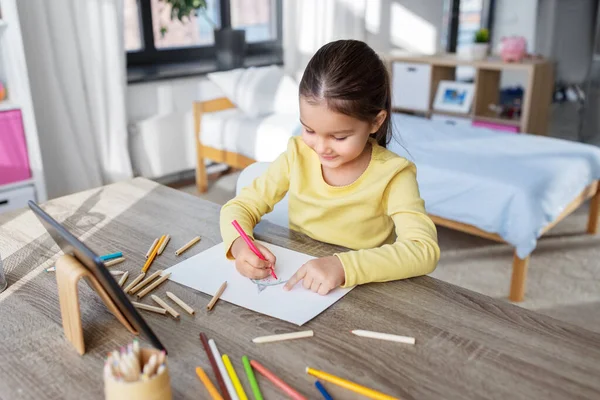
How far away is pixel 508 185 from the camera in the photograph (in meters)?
2.05

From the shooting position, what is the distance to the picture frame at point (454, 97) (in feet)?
12.8

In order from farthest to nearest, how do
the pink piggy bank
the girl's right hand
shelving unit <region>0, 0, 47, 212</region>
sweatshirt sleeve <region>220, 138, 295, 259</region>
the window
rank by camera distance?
the pink piggy bank → the window → shelving unit <region>0, 0, 47, 212</region> → sweatshirt sleeve <region>220, 138, 295, 259</region> → the girl's right hand

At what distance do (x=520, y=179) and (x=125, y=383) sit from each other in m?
1.86

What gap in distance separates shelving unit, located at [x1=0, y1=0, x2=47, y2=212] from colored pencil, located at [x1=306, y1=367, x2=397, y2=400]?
6.79 feet

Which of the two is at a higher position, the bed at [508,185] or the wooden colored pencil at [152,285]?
the wooden colored pencil at [152,285]

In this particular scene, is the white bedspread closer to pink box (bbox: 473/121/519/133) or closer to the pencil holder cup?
pink box (bbox: 473/121/519/133)

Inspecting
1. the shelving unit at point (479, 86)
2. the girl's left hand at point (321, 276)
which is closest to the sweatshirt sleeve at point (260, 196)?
the girl's left hand at point (321, 276)

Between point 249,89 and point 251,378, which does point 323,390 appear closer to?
point 251,378

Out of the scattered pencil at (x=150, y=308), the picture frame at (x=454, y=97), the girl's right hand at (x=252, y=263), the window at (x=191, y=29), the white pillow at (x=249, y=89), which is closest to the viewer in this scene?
the scattered pencil at (x=150, y=308)

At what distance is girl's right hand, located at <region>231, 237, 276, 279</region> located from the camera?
937 mm

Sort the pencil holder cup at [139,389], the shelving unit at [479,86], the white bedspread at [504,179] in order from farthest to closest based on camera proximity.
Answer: the shelving unit at [479,86] < the white bedspread at [504,179] < the pencil holder cup at [139,389]

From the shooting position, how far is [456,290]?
0.89m

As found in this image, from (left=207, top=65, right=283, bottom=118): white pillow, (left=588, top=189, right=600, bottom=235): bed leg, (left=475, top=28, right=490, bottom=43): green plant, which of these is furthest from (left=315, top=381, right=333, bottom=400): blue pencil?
(left=475, top=28, right=490, bottom=43): green plant

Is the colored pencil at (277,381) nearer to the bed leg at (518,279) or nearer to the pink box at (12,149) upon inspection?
the bed leg at (518,279)
